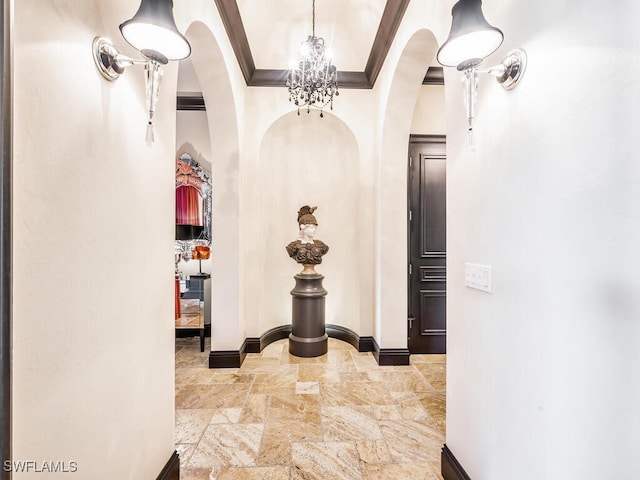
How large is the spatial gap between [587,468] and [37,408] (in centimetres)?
157

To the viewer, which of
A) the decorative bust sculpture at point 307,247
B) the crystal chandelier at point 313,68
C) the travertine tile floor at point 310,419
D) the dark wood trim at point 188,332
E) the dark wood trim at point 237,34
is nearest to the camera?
the travertine tile floor at point 310,419

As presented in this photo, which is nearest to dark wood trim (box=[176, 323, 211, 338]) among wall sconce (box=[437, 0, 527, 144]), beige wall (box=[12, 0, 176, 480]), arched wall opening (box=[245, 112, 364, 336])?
arched wall opening (box=[245, 112, 364, 336])

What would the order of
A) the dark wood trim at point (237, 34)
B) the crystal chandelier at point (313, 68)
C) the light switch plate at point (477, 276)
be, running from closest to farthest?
the light switch plate at point (477, 276) → the dark wood trim at point (237, 34) → the crystal chandelier at point (313, 68)

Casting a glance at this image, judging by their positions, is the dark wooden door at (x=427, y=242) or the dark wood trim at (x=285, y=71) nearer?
the dark wood trim at (x=285, y=71)

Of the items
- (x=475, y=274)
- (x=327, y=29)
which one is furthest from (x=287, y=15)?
(x=475, y=274)

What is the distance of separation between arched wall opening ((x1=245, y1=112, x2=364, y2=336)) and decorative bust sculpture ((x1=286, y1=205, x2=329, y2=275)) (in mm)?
482

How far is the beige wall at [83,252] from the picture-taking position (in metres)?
0.84

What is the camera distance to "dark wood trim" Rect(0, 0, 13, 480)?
0.74 m

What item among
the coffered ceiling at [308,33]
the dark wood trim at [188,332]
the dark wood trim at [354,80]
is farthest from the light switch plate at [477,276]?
the dark wood trim at [188,332]

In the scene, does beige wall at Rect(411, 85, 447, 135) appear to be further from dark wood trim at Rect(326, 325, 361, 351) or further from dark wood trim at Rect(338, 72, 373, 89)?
dark wood trim at Rect(326, 325, 361, 351)

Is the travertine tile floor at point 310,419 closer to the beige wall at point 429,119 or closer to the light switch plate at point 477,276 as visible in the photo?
the light switch plate at point 477,276

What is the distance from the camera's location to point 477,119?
150cm

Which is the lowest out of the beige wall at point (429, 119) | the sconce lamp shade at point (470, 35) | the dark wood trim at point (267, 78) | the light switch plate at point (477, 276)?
the light switch plate at point (477, 276)

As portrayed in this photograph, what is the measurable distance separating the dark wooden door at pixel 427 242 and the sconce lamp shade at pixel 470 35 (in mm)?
2437
